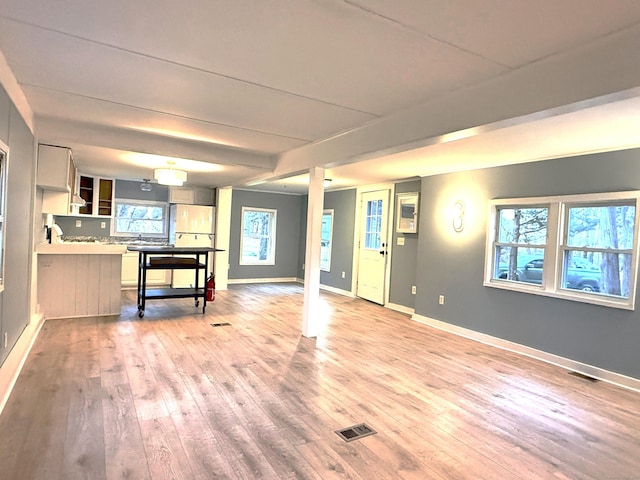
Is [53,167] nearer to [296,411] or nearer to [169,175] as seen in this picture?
[169,175]

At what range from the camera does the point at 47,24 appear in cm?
197

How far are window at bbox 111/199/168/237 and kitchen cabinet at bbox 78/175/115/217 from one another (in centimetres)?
27

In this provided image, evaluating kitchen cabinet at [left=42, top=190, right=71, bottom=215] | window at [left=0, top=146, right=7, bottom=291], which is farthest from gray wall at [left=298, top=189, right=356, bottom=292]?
window at [left=0, top=146, right=7, bottom=291]

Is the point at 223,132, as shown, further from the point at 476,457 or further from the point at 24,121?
the point at 476,457

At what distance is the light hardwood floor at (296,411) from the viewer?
6.82ft

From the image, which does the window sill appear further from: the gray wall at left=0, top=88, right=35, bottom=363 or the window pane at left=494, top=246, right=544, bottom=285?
the gray wall at left=0, top=88, right=35, bottom=363

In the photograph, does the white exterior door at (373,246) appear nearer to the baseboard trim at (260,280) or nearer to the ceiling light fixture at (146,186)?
the baseboard trim at (260,280)

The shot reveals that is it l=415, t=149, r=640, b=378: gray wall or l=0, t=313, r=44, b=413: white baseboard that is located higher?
l=415, t=149, r=640, b=378: gray wall

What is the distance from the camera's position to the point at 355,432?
8.04 ft

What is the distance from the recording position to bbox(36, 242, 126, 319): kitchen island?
485 cm

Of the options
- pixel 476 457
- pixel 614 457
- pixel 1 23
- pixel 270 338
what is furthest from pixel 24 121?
pixel 614 457

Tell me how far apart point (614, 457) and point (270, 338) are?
10.5ft

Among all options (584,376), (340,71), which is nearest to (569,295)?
(584,376)

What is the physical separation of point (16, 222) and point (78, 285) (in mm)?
2151
